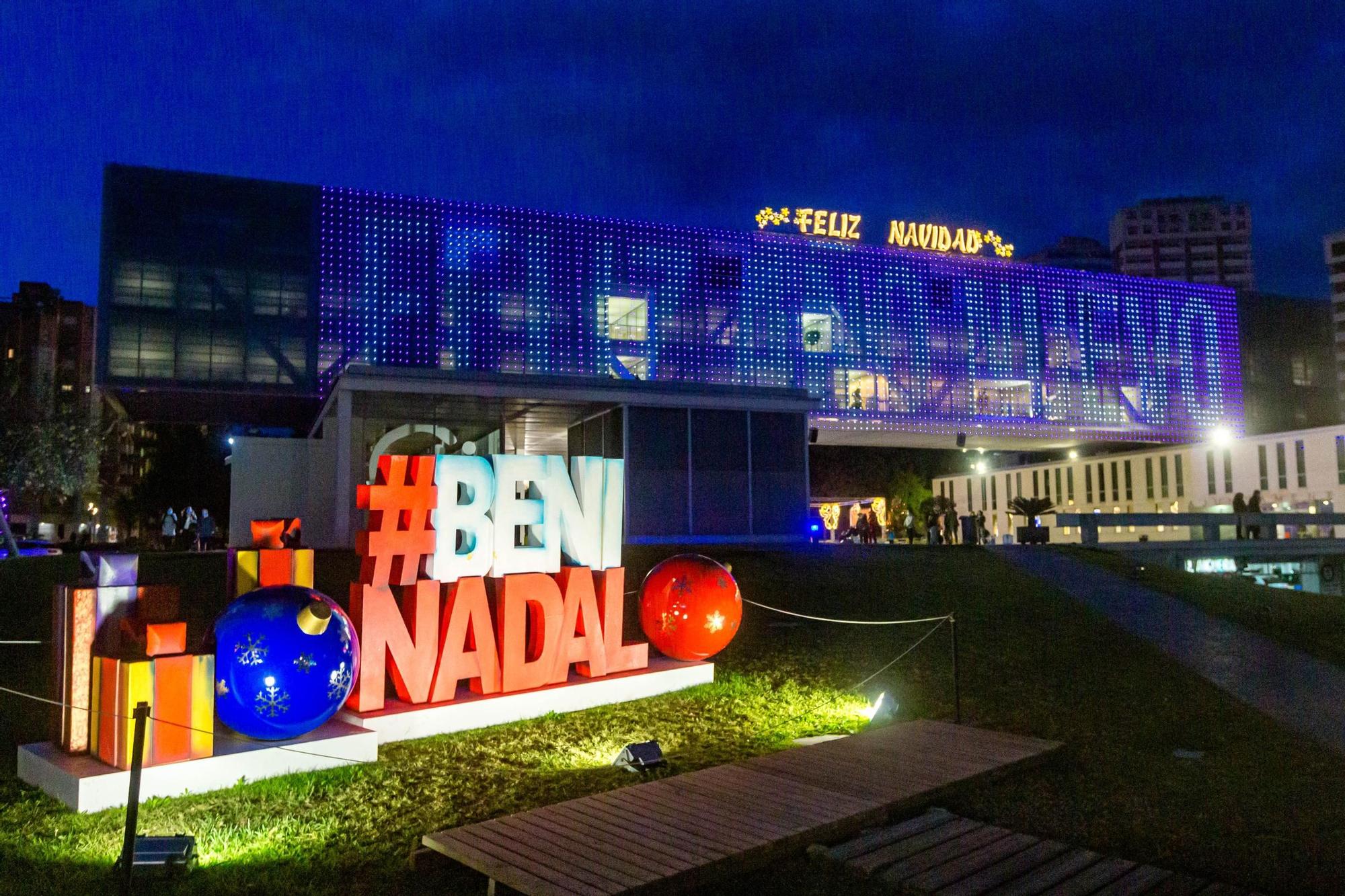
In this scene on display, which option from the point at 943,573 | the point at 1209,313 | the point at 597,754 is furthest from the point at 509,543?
the point at 1209,313

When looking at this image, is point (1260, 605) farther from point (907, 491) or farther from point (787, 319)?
point (907, 491)

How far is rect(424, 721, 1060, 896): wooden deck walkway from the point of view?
197 inches

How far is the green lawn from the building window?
2958 cm

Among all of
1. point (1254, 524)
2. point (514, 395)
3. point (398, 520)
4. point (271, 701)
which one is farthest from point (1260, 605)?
point (1254, 524)

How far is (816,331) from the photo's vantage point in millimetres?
44719

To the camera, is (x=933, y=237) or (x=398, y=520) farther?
(x=933, y=237)

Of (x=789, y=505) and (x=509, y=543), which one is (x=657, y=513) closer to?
(x=789, y=505)

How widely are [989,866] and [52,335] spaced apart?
11969cm

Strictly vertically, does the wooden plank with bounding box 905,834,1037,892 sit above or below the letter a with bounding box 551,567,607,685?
below

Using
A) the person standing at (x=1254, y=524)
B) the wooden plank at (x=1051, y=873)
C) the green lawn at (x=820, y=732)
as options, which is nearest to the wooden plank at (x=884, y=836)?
the green lawn at (x=820, y=732)

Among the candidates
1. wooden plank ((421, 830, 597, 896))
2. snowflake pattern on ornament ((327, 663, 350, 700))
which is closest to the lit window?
snowflake pattern on ornament ((327, 663, 350, 700))

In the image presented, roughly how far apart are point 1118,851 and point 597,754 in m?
3.95

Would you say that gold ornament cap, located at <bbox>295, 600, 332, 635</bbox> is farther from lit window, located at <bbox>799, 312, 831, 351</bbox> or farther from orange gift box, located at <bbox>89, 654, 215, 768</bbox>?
lit window, located at <bbox>799, 312, 831, 351</bbox>

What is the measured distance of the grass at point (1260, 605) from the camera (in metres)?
13.5
